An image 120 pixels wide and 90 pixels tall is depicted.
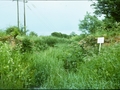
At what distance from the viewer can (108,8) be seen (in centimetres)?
845

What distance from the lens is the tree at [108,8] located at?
8273 millimetres

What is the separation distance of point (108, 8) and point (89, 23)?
1264 millimetres

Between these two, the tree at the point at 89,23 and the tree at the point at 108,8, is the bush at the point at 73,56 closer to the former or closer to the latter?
the tree at the point at 108,8

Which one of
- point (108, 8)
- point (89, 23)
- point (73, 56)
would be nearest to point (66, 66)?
point (73, 56)

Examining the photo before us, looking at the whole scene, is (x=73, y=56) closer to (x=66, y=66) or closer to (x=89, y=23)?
(x=66, y=66)

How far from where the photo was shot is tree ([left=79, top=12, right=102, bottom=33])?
364 inches

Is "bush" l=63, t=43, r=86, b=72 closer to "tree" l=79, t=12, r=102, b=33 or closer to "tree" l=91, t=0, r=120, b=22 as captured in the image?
"tree" l=91, t=0, r=120, b=22

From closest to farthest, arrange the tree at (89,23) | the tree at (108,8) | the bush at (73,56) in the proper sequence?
the bush at (73,56) < the tree at (108,8) < the tree at (89,23)

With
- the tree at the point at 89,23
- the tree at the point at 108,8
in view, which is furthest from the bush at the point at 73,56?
the tree at the point at 89,23

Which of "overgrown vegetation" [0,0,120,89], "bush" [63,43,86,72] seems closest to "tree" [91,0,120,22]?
"overgrown vegetation" [0,0,120,89]

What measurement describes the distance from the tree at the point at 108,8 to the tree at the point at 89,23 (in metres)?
0.46

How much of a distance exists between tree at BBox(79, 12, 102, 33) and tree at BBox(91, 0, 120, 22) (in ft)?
1.49

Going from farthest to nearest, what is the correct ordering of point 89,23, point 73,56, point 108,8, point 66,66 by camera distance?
point 89,23 < point 108,8 < point 73,56 < point 66,66

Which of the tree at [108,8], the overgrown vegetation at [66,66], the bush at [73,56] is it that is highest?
the tree at [108,8]
